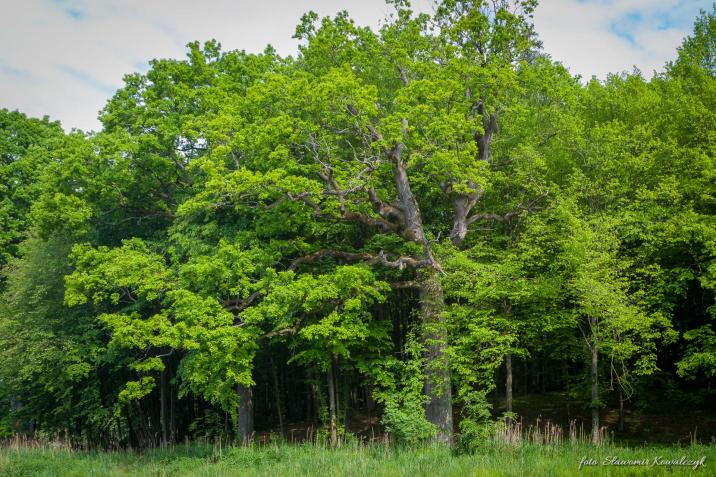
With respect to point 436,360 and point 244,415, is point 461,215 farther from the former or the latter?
point 244,415

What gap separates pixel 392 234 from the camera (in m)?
19.9

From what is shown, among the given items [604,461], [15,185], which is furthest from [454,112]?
[15,185]

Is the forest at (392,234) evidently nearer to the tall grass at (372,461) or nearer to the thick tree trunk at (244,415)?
the thick tree trunk at (244,415)

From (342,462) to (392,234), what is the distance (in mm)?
8800

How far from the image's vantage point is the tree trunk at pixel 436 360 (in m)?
16.2

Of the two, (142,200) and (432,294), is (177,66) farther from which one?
(432,294)

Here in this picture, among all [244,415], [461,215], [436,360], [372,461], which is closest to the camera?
[372,461]

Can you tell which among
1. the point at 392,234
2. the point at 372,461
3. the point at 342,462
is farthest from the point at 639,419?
the point at 342,462

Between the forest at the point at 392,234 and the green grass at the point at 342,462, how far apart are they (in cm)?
126

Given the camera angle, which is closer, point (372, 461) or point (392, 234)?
point (372, 461)

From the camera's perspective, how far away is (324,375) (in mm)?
25047

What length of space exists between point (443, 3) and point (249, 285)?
480 inches

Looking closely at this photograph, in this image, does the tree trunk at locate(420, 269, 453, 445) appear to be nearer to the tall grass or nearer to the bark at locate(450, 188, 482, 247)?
the bark at locate(450, 188, 482, 247)

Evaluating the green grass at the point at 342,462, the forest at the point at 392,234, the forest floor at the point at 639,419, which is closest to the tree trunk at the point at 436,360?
the forest at the point at 392,234
